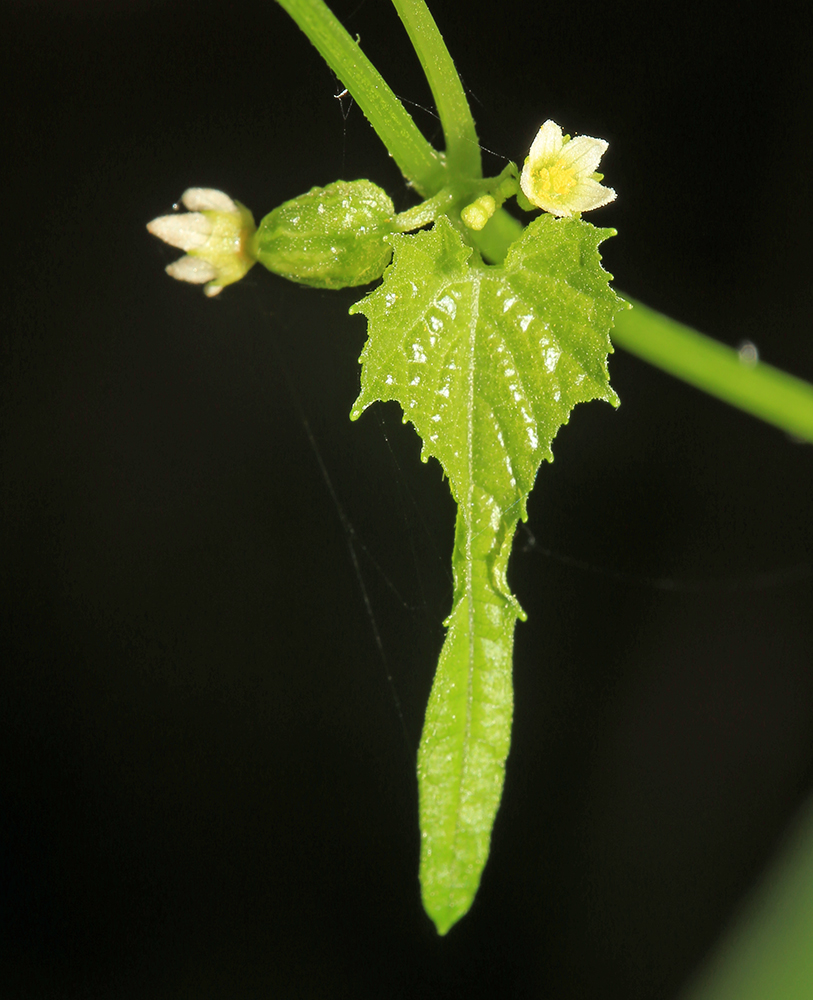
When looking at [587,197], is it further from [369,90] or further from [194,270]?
[194,270]

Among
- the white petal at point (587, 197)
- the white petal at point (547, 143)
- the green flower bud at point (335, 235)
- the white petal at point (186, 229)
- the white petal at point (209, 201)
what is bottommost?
the green flower bud at point (335, 235)

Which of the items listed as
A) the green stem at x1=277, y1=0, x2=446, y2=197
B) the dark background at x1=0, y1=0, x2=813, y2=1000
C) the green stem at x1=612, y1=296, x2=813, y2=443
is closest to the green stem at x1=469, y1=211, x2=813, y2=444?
the green stem at x1=612, y1=296, x2=813, y2=443

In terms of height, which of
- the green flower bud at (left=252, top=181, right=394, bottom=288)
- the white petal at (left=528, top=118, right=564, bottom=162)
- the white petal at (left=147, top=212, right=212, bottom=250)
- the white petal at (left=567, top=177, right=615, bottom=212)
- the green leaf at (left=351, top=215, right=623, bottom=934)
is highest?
the white petal at (left=528, top=118, right=564, bottom=162)

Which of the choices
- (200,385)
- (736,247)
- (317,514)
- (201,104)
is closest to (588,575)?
(317,514)

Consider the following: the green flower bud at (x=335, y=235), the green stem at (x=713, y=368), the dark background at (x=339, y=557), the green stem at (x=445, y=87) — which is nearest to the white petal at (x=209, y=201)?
the green flower bud at (x=335, y=235)

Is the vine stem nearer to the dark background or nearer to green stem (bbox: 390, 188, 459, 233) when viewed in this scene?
green stem (bbox: 390, 188, 459, 233)

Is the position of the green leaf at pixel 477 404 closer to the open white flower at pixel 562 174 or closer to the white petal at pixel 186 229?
the open white flower at pixel 562 174

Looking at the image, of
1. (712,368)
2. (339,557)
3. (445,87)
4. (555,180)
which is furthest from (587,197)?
(339,557)

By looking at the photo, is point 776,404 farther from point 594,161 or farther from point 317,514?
point 317,514
